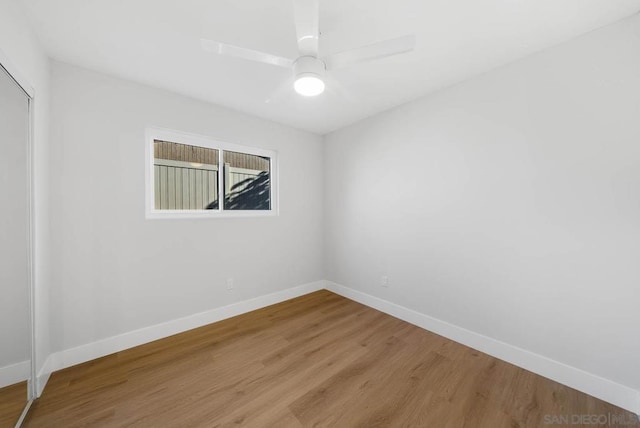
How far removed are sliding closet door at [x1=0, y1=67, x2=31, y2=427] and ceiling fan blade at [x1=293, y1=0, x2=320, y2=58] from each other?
1590 mm

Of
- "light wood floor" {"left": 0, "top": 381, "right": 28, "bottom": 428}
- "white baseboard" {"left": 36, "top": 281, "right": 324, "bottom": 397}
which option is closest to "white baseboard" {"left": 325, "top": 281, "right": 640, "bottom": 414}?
"white baseboard" {"left": 36, "top": 281, "right": 324, "bottom": 397}

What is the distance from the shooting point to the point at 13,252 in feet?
4.46

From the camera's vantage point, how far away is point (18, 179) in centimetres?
142

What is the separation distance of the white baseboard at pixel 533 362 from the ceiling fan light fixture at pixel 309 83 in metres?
2.39

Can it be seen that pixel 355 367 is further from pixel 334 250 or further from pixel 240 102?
pixel 240 102

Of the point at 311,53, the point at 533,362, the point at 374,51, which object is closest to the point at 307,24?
the point at 311,53

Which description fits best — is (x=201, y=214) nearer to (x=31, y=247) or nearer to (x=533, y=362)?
(x=31, y=247)

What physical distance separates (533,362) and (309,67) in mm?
2659

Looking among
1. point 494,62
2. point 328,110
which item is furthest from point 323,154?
point 494,62

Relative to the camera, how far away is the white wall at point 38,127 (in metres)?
1.32

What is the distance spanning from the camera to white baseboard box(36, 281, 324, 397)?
184 cm

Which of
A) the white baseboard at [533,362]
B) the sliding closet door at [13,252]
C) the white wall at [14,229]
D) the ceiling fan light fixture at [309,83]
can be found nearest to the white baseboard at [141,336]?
the sliding closet door at [13,252]

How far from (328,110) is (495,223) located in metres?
2.06

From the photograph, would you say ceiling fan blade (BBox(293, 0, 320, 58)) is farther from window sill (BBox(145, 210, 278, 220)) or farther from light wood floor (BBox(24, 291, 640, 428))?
light wood floor (BBox(24, 291, 640, 428))
